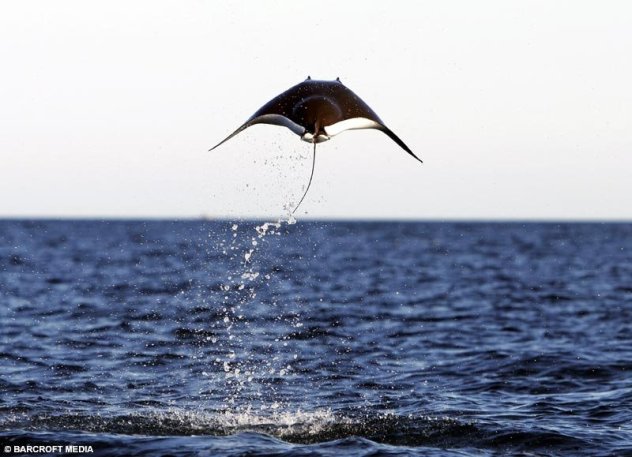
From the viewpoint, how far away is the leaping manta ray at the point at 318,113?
10195mm

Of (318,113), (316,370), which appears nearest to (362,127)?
(318,113)

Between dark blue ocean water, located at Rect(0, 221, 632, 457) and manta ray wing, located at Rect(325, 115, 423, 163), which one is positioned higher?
manta ray wing, located at Rect(325, 115, 423, 163)

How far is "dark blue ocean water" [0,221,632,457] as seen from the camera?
11.0 meters

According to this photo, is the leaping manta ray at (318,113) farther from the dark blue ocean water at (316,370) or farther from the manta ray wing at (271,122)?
the dark blue ocean water at (316,370)

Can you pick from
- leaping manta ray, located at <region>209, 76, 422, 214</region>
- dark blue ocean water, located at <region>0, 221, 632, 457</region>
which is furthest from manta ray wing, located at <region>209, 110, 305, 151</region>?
dark blue ocean water, located at <region>0, 221, 632, 457</region>

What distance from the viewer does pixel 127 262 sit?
50.7 metres

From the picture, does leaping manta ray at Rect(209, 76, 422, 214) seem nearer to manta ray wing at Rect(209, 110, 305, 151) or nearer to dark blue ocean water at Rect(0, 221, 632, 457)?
manta ray wing at Rect(209, 110, 305, 151)

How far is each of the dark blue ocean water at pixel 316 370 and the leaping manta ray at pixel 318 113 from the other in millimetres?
3303

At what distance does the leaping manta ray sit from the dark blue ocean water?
→ 3.30 meters

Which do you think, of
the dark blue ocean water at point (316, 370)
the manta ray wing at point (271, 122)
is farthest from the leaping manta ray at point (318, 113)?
the dark blue ocean water at point (316, 370)

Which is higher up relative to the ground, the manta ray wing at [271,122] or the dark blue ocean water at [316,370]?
the manta ray wing at [271,122]

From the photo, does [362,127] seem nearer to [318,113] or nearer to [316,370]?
[318,113]

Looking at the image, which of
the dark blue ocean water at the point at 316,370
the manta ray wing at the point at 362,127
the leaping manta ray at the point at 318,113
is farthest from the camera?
the dark blue ocean water at the point at 316,370

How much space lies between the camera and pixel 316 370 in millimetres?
16094
